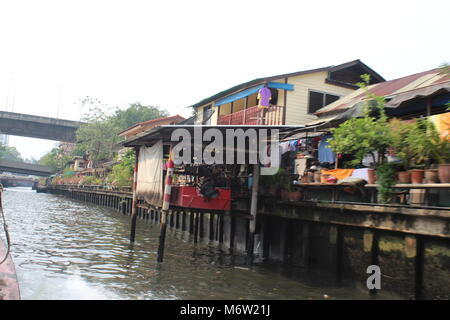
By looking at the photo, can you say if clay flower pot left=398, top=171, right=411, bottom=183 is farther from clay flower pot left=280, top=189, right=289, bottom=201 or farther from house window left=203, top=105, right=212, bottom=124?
house window left=203, top=105, right=212, bottom=124

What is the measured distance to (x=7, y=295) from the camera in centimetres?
536

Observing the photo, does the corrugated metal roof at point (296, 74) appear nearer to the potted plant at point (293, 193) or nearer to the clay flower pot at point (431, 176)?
the potted plant at point (293, 193)

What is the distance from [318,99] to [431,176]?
14.2 m

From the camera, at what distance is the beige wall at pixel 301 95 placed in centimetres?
2036

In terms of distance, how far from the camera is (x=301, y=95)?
20719mm

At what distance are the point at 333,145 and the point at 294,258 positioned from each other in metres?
3.38

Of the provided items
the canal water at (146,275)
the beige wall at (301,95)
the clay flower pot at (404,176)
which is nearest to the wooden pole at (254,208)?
the canal water at (146,275)

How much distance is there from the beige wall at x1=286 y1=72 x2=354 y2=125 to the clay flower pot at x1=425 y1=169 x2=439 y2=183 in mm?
12678

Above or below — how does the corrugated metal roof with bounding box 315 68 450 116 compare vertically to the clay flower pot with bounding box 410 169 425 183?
above

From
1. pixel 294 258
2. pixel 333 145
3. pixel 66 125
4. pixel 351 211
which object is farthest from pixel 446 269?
pixel 66 125

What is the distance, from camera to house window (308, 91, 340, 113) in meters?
21.0

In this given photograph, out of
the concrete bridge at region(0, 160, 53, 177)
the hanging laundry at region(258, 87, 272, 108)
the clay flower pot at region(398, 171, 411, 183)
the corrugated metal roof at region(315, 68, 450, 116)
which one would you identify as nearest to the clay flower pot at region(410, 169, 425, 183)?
the clay flower pot at region(398, 171, 411, 183)

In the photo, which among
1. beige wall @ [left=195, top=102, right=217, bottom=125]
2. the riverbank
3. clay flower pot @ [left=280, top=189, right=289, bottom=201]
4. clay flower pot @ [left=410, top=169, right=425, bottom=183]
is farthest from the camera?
beige wall @ [left=195, top=102, right=217, bottom=125]
